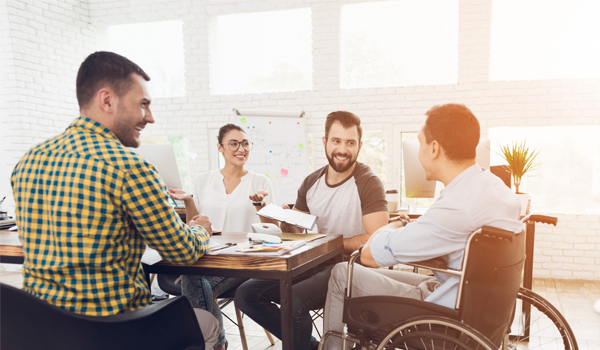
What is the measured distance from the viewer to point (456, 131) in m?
1.44

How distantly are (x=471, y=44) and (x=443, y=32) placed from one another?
1.10ft

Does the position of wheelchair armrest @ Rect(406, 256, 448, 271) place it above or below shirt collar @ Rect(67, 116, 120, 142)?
below

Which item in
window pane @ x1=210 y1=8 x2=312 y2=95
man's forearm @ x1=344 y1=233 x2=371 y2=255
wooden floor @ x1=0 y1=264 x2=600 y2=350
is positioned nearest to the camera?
man's forearm @ x1=344 y1=233 x2=371 y2=255

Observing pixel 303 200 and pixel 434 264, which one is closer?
pixel 434 264

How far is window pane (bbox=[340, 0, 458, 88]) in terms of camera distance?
14.3 feet

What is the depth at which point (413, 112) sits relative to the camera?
14.2ft

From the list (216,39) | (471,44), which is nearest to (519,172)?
(471,44)

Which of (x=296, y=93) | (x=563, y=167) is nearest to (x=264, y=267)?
(x=296, y=93)

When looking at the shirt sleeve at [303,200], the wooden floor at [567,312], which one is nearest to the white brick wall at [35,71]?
the wooden floor at [567,312]

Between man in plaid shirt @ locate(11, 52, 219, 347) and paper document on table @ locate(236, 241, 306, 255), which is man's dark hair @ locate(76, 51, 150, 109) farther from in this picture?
paper document on table @ locate(236, 241, 306, 255)

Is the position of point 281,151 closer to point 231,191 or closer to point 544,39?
point 231,191

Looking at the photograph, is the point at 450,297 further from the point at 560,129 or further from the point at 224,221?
the point at 560,129

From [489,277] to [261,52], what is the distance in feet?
13.6

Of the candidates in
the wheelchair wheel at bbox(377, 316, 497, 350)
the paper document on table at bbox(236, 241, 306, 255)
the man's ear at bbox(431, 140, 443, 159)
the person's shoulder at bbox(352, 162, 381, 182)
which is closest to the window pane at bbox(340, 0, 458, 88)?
the person's shoulder at bbox(352, 162, 381, 182)
